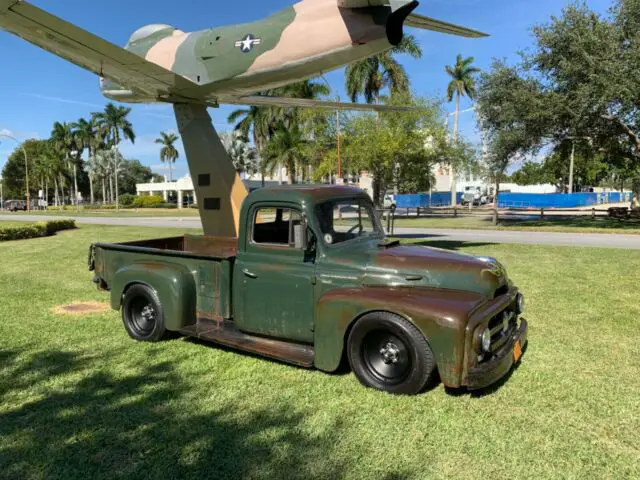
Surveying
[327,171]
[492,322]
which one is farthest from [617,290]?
[327,171]

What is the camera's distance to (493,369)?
373 centimetres

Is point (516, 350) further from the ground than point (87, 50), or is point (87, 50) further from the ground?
point (87, 50)

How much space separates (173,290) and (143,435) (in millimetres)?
1880

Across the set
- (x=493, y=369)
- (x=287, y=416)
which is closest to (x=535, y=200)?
(x=493, y=369)

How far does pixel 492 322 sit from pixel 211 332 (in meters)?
2.79

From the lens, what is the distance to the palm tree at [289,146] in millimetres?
36969

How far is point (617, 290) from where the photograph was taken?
8.14 metres

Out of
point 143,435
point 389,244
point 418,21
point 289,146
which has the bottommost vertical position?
point 143,435

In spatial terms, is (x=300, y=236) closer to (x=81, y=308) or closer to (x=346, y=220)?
(x=346, y=220)

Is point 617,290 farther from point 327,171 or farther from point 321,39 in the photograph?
point 327,171

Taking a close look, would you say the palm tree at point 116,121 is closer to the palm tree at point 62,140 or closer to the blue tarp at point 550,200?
the palm tree at point 62,140

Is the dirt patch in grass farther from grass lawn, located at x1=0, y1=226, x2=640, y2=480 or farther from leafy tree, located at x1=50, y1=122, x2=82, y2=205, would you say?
leafy tree, located at x1=50, y1=122, x2=82, y2=205

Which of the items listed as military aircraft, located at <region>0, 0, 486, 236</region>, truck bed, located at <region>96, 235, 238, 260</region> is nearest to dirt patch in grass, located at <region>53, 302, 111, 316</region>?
truck bed, located at <region>96, 235, 238, 260</region>

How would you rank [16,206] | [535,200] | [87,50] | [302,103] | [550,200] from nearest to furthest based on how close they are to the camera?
[87,50] → [302,103] → [550,200] → [535,200] → [16,206]
